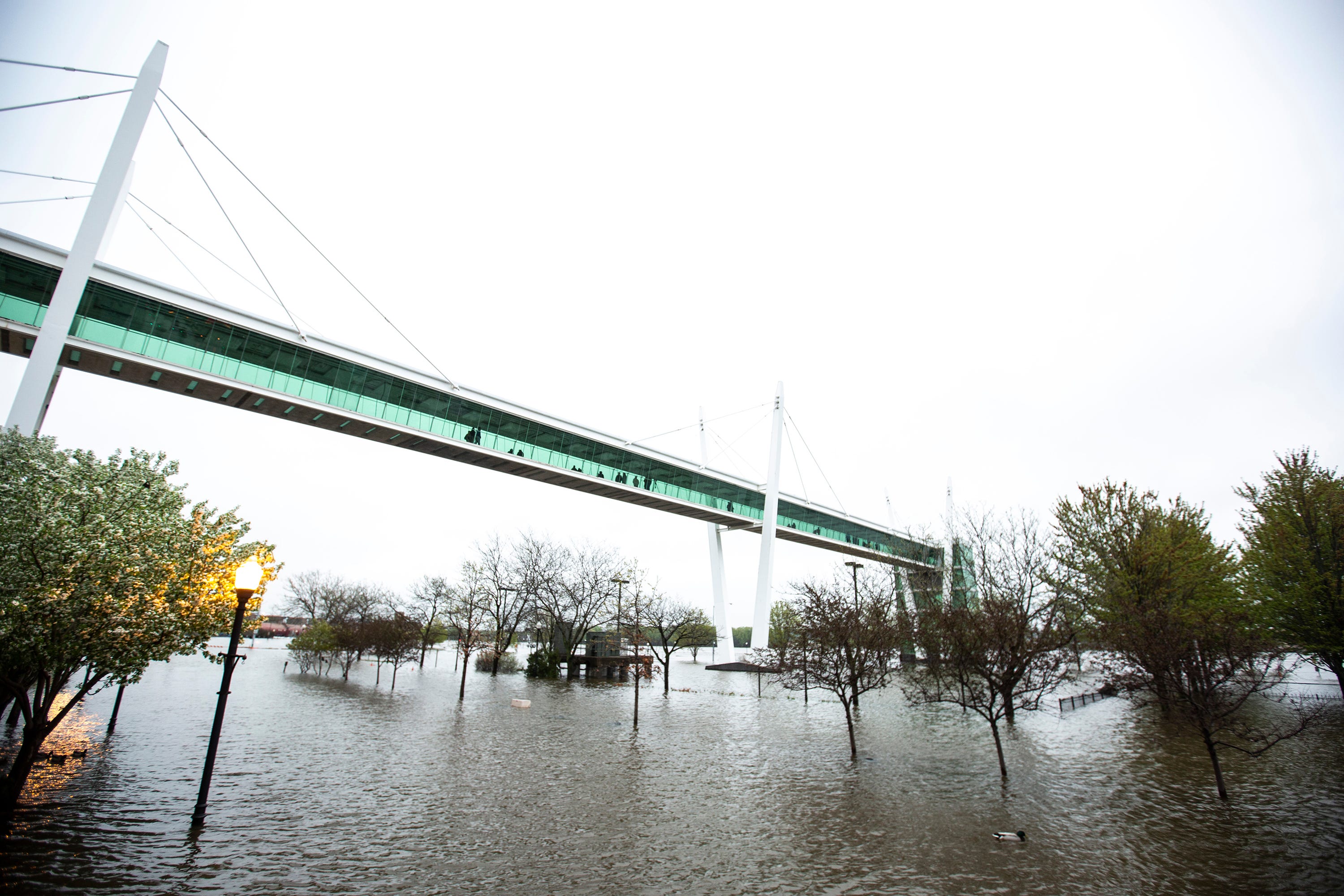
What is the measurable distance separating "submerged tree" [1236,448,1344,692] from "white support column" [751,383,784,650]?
85.3 ft

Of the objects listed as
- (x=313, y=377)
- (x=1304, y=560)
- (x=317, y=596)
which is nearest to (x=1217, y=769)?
(x=1304, y=560)

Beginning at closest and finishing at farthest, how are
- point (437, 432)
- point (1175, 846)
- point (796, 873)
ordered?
1. point (796, 873)
2. point (1175, 846)
3. point (437, 432)

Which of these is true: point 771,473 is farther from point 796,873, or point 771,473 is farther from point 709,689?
point 796,873

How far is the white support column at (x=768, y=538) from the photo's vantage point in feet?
140

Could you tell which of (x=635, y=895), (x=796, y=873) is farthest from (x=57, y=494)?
(x=796, y=873)

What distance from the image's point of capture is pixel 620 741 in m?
16.5

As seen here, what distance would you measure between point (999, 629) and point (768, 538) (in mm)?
30796

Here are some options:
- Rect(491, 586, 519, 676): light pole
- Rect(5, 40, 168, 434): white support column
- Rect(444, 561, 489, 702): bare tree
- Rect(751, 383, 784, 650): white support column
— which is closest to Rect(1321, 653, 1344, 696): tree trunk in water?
Rect(751, 383, 784, 650): white support column

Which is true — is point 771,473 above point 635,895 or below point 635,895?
above

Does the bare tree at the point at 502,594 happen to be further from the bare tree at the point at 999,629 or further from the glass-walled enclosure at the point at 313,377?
the bare tree at the point at 999,629

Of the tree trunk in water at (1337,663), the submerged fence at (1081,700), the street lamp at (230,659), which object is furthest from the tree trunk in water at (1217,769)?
the street lamp at (230,659)

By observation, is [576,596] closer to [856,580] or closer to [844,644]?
[856,580]

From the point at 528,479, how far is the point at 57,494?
1287 inches

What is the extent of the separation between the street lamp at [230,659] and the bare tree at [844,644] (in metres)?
13.0
